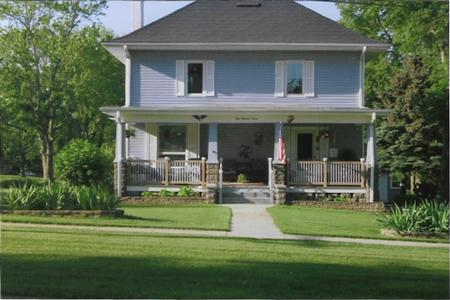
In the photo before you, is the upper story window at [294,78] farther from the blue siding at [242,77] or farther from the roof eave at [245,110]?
the roof eave at [245,110]

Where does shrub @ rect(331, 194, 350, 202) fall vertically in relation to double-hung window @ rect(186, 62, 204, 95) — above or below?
below

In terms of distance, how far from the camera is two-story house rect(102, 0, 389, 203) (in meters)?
22.5

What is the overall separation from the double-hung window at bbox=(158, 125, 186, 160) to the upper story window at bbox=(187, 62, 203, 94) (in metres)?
1.69

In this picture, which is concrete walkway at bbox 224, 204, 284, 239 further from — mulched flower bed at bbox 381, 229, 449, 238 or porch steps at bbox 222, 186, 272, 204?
mulched flower bed at bbox 381, 229, 449, 238

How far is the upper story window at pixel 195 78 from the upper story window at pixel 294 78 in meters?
3.07

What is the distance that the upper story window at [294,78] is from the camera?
24344 mm

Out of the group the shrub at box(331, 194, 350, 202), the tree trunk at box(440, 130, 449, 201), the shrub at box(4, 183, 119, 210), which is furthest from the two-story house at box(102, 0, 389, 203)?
the shrub at box(4, 183, 119, 210)

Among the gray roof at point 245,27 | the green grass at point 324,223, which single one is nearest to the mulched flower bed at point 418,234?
the green grass at point 324,223

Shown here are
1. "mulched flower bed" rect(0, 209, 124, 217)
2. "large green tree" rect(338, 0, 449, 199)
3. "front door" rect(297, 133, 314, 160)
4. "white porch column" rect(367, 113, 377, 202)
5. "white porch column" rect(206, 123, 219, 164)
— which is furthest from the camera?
"large green tree" rect(338, 0, 449, 199)

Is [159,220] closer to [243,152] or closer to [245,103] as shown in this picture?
[245,103]

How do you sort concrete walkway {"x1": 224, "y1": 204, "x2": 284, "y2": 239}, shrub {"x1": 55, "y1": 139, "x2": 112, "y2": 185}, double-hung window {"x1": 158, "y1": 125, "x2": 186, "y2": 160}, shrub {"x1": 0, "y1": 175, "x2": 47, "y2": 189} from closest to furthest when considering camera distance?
concrete walkway {"x1": 224, "y1": 204, "x2": 284, "y2": 239}, shrub {"x1": 0, "y1": 175, "x2": 47, "y2": 189}, shrub {"x1": 55, "y1": 139, "x2": 112, "y2": 185}, double-hung window {"x1": 158, "y1": 125, "x2": 186, "y2": 160}

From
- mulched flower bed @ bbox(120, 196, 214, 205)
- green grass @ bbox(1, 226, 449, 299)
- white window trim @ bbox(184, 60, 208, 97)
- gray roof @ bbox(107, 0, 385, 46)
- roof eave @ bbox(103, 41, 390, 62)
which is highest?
gray roof @ bbox(107, 0, 385, 46)

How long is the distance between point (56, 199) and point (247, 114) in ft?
32.0

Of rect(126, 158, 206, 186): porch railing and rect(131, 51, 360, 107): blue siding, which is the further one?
rect(131, 51, 360, 107): blue siding
